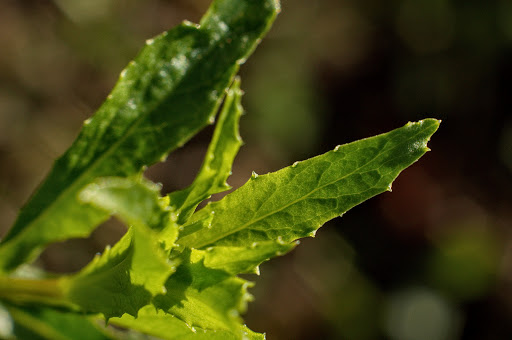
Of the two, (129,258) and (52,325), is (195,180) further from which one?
(52,325)

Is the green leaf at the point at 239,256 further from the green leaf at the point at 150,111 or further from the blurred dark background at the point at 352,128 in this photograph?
the blurred dark background at the point at 352,128

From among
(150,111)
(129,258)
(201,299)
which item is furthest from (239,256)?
(150,111)

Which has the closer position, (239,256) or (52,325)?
(239,256)

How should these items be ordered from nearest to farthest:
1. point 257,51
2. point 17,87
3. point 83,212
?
1. point 83,212
2. point 17,87
3. point 257,51

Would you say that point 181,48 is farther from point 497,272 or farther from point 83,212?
point 497,272

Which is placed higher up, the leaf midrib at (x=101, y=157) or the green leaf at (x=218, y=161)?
the leaf midrib at (x=101, y=157)

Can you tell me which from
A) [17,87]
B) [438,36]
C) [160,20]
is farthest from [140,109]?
[438,36]

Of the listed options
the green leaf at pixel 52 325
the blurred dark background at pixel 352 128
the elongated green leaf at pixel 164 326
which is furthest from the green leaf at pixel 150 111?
the blurred dark background at pixel 352 128
